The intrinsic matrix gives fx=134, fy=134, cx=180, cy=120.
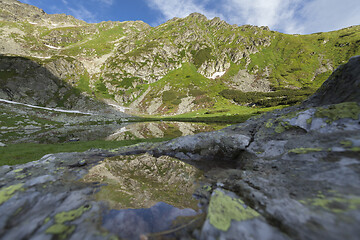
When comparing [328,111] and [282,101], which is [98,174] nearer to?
[328,111]

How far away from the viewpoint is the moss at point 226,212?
4225 millimetres

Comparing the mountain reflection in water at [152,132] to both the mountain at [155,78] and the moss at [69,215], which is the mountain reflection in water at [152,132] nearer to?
the moss at [69,215]

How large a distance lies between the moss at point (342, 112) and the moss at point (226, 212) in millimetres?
6794

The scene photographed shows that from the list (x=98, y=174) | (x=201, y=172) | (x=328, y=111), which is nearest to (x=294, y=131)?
(x=328, y=111)

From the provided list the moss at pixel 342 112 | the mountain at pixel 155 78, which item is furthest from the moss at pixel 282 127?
the mountain at pixel 155 78

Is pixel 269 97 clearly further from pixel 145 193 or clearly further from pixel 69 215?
pixel 69 215

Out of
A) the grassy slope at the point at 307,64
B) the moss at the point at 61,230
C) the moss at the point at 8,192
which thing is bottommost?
the moss at the point at 8,192

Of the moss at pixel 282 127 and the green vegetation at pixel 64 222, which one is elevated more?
the moss at pixel 282 127

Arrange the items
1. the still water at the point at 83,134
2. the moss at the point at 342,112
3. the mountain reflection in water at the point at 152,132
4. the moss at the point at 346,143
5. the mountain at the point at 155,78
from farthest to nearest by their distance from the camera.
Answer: the mountain at the point at 155,78 → the mountain reflection in water at the point at 152,132 → the still water at the point at 83,134 → the moss at the point at 342,112 → the moss at the point at 346,143

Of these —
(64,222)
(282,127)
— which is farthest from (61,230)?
(282,127)

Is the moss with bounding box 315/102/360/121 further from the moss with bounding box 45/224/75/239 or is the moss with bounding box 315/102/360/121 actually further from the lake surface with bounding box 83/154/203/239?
the moss with bounding box 45/224/75/239

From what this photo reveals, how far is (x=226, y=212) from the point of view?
4586mm

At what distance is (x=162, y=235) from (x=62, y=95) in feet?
578

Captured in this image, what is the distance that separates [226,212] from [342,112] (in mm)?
7874
